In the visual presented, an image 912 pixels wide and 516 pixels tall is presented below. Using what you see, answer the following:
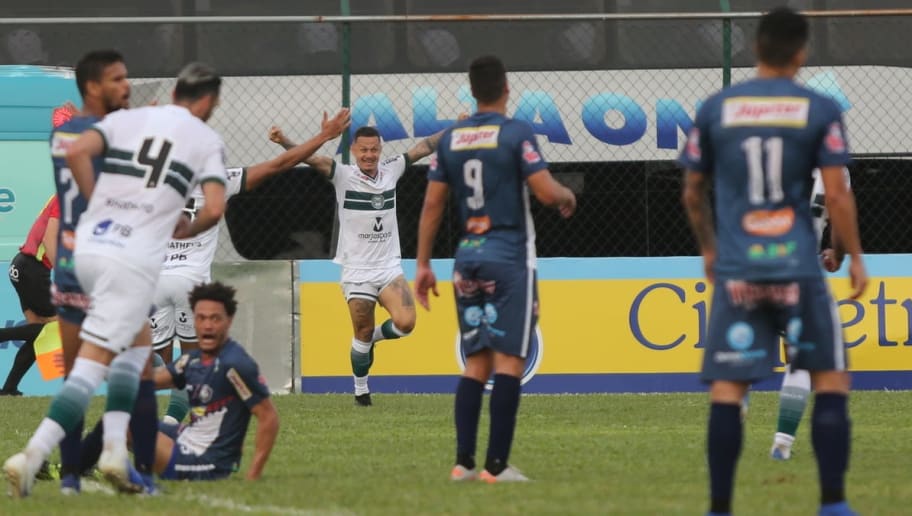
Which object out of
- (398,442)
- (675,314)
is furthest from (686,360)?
(398,442)

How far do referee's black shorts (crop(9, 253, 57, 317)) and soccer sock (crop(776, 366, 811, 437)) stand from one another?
7.44m

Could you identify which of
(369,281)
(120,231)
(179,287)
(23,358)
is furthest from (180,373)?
(23,358)

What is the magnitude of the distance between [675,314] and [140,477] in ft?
27.2

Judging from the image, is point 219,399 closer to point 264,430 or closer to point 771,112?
point 264,430

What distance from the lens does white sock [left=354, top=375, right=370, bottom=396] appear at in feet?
46.1

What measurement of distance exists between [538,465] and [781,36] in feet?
11.6

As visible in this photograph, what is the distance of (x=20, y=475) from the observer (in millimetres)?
7285

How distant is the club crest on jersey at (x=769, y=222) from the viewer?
20.7 feet

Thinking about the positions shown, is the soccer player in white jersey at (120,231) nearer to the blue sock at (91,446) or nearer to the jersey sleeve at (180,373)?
the blue sock at (91,446)

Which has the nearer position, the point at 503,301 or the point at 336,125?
the point at 503,301

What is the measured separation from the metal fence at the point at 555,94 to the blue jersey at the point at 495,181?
25.1 feet

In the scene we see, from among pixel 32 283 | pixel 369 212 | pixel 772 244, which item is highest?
pixel 369 212

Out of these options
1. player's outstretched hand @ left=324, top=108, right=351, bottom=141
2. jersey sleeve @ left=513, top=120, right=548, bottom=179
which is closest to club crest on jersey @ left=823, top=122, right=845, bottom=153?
jersey sleeve @ left=513, top=120, right=548, bottom=179

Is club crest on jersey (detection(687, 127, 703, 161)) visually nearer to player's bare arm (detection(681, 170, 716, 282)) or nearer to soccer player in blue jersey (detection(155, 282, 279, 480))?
player's bare arm (detection(681, 170, 716, 282))
